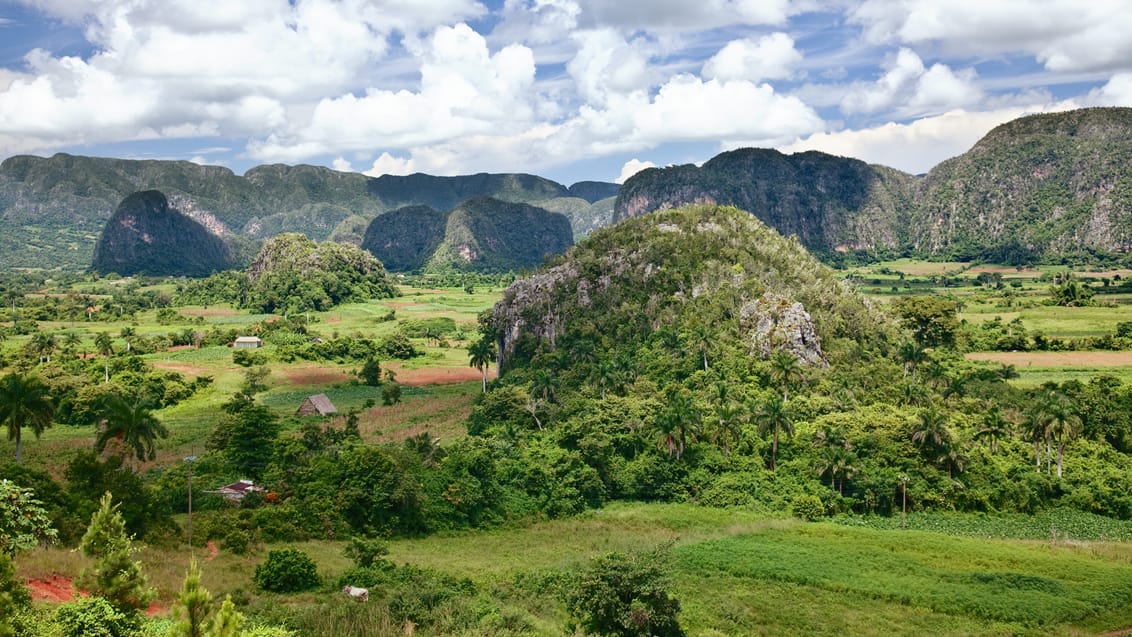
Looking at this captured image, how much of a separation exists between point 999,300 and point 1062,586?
117 meters

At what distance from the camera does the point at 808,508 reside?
47.1 meters

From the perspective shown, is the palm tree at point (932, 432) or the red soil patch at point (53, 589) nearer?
the red soil patch at point (53, 589)

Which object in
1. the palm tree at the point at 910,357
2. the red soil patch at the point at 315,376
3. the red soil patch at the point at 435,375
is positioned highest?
the palm tree at the point at 910,357

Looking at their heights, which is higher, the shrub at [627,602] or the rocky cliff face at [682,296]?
the rocky cliff face at [682,296]

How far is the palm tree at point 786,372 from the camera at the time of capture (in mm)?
61562

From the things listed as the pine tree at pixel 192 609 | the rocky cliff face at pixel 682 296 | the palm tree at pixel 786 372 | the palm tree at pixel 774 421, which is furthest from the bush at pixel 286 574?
the rocky cliff face at pixel 682 296

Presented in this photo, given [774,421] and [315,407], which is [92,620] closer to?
[774,421]

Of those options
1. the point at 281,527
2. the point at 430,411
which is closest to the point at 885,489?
the point at 281,527

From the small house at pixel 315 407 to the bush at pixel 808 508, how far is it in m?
44.4

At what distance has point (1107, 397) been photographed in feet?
195

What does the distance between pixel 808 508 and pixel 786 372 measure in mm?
16558

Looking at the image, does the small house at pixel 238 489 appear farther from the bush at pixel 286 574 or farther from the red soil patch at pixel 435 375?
the red soil patch at pixel 435 375

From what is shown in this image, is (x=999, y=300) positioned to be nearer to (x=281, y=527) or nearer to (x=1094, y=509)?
(x=1094, y=509)

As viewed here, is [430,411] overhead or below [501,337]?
below
